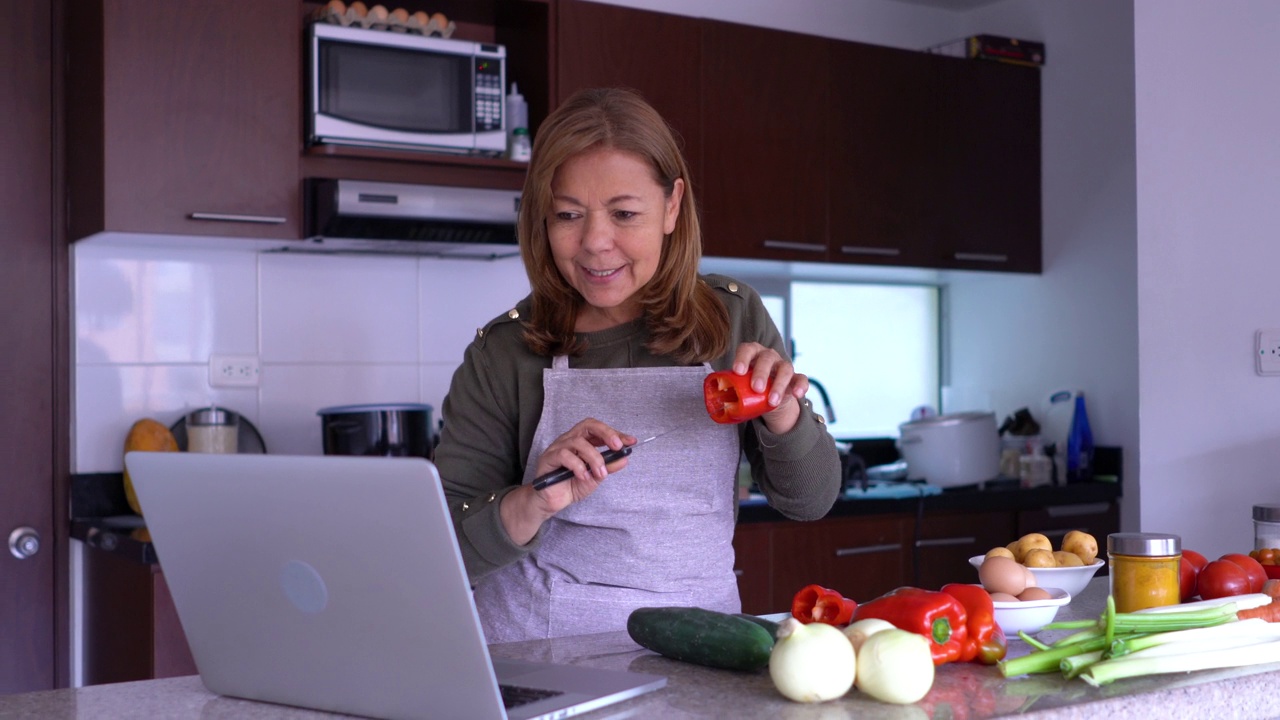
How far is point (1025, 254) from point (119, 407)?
2.72 m

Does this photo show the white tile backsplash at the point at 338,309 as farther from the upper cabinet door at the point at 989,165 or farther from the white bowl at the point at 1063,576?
the white bowl at the point at 1063,576

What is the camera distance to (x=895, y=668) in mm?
1074

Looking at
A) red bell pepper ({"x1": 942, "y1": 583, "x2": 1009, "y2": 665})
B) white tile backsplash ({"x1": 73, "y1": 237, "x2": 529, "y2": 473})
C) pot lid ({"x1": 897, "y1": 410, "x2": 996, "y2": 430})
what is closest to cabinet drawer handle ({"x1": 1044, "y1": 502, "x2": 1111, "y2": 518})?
pot lid ({"x1": 897, "y1": 410, "x2": 996, "y2": 430})

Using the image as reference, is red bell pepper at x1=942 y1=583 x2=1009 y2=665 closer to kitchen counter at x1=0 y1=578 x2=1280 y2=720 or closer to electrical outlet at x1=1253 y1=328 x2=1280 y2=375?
kitchen counter at x1=0 y1=578 x2=1280 y2=720

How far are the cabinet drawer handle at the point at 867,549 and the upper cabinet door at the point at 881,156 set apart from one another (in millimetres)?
844

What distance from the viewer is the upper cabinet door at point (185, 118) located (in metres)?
2.71

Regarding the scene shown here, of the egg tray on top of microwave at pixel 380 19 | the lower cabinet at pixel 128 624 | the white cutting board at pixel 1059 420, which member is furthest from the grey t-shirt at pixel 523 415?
the white cutting board at pixel 1059 420

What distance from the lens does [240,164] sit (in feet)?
9.30

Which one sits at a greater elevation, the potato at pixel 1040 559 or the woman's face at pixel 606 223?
the woman's face at pixel 606 223

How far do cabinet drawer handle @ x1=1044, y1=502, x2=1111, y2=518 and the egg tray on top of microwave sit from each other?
2.14 m

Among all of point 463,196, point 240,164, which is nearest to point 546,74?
point 463,196

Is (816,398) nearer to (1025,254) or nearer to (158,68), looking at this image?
(1025,254)

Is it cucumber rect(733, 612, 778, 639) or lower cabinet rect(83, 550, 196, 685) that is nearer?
cucumber rect(733, 612, 778, 639)

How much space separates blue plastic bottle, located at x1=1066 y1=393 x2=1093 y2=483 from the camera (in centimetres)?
372
